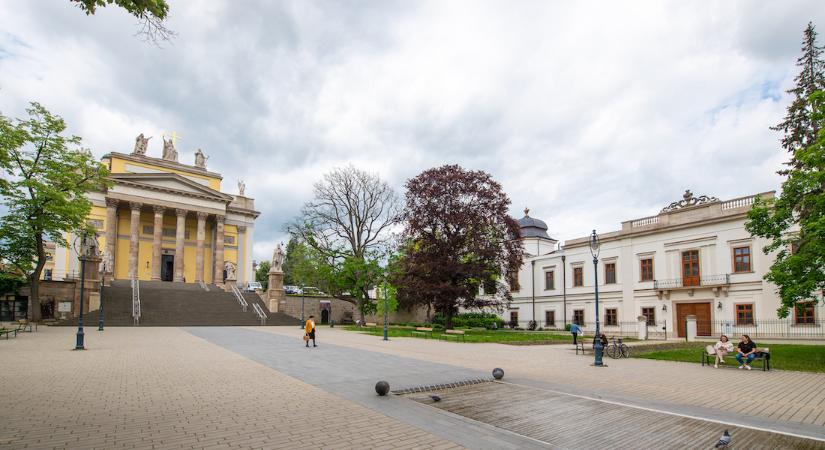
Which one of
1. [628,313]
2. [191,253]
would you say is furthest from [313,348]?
[191,253]

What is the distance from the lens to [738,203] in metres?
31.4

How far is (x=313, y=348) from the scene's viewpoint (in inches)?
733

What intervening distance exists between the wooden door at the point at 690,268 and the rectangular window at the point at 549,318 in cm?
1279

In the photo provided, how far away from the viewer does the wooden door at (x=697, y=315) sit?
32188 mm

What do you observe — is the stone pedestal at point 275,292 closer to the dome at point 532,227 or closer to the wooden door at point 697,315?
the dome at point 532,227

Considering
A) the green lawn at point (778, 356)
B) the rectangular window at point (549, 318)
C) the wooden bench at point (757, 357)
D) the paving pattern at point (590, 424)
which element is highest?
the paving pattern at point (590, 424)

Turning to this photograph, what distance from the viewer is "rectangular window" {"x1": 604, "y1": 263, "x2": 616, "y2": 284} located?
38.8 meters

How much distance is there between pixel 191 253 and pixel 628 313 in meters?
45.4

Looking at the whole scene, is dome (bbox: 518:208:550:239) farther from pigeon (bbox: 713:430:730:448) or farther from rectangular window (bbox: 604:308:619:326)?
pigeon (bbox: 713:430:730:448)

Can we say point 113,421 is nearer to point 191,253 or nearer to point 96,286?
point 96,286

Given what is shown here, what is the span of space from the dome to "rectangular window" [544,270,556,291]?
25.7 feet

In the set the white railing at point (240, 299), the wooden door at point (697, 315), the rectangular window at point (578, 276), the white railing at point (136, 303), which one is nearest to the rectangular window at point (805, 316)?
the wooden door at point (697, 315)

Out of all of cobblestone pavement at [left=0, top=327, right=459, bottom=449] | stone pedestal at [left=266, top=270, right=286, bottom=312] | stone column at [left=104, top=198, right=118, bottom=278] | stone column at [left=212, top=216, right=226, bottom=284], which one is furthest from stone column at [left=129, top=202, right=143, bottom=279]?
cobblestone pavement at [left=0, top=327, right=459, bottom=449]

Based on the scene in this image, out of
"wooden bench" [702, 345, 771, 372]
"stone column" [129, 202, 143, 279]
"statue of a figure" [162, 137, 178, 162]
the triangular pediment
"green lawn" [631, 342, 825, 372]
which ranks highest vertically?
"statue of a figure" [162, 137, 178, 162]
